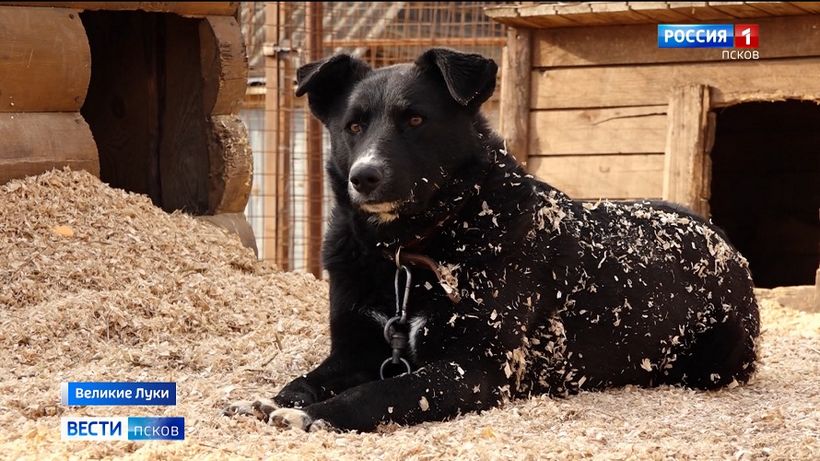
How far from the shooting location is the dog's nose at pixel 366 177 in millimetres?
3576

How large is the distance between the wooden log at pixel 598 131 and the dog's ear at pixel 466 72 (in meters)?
3.59

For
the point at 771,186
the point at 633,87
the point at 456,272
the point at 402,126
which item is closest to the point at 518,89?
the point at 633,87

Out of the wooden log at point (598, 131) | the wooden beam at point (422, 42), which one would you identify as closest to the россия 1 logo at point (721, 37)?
the wooden log at point (598, 131)

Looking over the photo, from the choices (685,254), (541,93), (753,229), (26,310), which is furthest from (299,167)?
(685,254)

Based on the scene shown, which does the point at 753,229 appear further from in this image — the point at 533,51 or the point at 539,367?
the point at 539,367

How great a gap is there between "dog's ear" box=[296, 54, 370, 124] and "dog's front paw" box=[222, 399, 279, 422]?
1184 millimetres

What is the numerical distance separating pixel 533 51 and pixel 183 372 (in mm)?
4198

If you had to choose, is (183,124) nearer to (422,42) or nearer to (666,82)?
(422,42)

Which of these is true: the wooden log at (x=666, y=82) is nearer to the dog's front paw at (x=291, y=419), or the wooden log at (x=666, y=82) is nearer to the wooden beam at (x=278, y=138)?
the wooden beam at (x=278, y=138)

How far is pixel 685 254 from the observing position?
14.3 feet

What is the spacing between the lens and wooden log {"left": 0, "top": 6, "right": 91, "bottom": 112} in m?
5.45

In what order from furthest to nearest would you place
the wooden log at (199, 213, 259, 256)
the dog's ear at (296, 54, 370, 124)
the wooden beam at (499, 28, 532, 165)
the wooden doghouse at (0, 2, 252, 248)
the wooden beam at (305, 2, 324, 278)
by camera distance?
the wooden beam at (305, 2, 324, 278), the wooden beam at (499, 28, 532, 165), the wooden log at (199, 213, 259, 256), the wooden doghouse at (0, 2, 252, 248), the dog's ear at (296, 54, 370, 124)

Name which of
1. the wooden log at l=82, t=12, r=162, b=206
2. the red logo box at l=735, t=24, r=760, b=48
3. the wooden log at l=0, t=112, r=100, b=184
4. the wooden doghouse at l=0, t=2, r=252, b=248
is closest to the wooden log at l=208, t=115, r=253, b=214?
the wooden doghouse at l=0, t=2, r=252, b=248

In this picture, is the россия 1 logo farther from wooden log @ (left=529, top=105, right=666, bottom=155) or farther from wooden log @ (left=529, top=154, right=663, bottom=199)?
wooden log @ (left=529, top=154, right=663, bottom=199)
